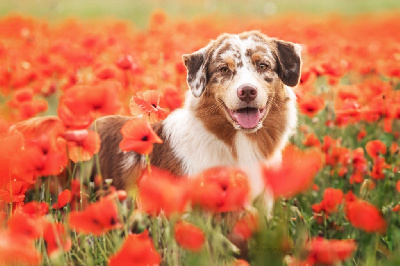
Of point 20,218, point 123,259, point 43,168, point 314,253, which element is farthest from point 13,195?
point 314,253

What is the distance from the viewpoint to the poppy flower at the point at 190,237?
1.86 m

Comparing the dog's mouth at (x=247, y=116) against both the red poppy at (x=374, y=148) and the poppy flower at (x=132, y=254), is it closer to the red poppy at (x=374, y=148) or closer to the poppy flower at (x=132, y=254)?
the red poppy at (x=374, y=148)

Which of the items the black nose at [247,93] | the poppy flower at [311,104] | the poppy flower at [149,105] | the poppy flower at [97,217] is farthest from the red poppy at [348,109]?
the poppy flower at [97,217]

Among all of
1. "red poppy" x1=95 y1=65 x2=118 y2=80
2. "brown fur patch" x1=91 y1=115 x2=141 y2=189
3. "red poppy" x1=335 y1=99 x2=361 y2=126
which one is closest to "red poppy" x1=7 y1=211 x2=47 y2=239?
"brown fur patch" x1=91 y1=115 x2=141 y2=189

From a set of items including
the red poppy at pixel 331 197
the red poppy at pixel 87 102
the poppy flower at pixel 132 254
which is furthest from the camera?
the red poppy at pixel 331 197

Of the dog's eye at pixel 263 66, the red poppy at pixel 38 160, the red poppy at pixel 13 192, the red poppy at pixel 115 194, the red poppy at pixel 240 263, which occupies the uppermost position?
the dog's eye at pixel 263 66

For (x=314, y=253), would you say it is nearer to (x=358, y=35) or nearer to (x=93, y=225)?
(x=93, y=225)

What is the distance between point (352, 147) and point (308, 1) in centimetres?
1429

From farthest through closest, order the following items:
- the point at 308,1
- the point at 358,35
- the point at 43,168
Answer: the point at 308,1 < the point at 358,35 < the point at 43,168

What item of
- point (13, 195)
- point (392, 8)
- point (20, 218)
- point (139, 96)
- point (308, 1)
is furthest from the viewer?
point (308, 1)

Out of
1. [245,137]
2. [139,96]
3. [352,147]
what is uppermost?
[139,96]

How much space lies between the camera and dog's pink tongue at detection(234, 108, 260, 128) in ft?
12.0

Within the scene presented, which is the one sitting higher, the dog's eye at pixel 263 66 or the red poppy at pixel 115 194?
the dog's eye at pixel 263 66

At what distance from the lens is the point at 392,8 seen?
15.5m
